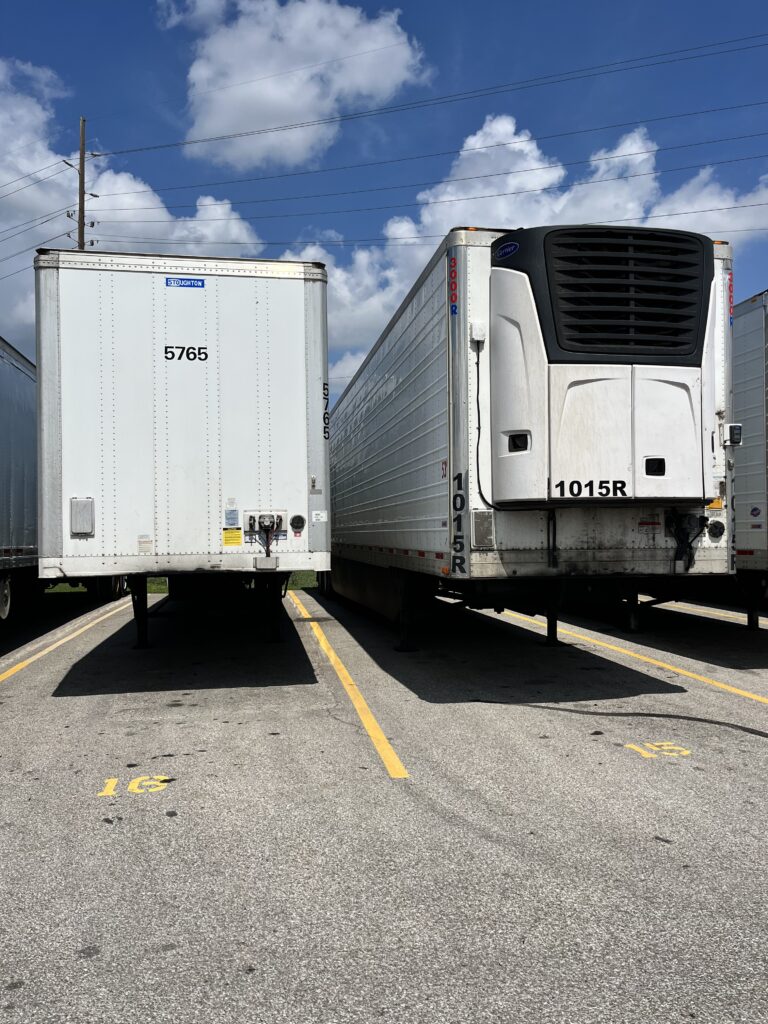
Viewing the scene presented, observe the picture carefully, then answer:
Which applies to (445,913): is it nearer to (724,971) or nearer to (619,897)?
(619,897)

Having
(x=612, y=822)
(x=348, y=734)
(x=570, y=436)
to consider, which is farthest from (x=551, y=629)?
(x=612, y=822)

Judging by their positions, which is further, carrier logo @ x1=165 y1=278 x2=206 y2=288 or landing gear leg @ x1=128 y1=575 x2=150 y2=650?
landing gear leg @ x1=128 y1=575 x2=150 y2=650

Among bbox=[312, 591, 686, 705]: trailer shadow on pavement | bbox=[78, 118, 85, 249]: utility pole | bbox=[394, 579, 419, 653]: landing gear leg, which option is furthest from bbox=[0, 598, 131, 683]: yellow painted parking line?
bbox=[78, 118, 85, 249]: utility pole

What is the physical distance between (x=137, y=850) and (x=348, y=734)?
2429mm

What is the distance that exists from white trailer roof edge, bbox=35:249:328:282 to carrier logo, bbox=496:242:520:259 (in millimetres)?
1809

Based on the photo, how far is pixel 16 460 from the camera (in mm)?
11883

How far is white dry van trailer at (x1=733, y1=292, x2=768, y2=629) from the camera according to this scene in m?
10.1

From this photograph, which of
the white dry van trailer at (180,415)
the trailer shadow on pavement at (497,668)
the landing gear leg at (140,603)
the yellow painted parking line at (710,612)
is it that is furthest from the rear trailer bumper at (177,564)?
the yellow painted parking line at (710,612)

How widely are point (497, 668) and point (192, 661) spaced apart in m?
3.62

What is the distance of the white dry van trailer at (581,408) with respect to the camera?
7160 millimetres

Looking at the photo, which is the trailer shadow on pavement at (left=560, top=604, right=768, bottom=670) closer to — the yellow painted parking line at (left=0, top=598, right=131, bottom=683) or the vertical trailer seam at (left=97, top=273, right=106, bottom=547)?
the vertical trailer seam at (left=97, top=273, right=106, bottom=547)

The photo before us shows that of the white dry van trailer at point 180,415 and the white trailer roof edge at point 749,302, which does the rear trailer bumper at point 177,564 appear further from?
the white trailer roof edge at point 749,302

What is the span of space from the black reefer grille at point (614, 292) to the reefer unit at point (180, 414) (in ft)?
7.53

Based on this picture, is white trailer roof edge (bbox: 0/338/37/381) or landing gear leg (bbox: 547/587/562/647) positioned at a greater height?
white trailer roof edge (bbox: 0/338/37/381)
